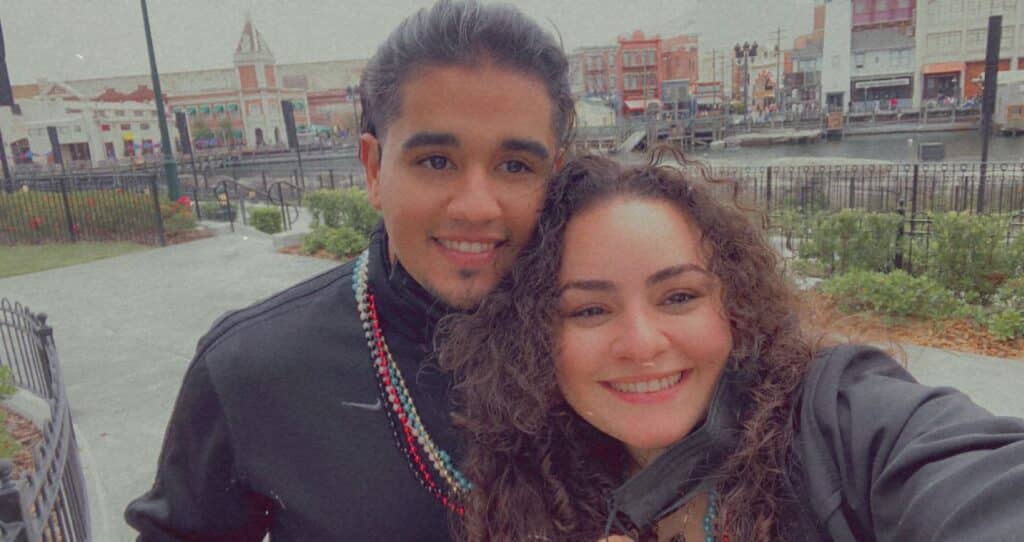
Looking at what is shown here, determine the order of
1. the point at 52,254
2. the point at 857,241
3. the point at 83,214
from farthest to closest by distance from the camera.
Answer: the point at 83,214 < the point at 52,254 < the point at 857,241

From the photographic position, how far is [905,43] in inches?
2271

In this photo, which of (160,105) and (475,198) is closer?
(475,198)

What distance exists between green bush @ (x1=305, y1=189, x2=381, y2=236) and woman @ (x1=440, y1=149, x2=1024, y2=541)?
10097 millimetres

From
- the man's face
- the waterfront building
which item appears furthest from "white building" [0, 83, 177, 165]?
the man's face

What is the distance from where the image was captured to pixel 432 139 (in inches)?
58.7

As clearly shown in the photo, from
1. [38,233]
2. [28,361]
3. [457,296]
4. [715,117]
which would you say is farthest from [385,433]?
[715,117]

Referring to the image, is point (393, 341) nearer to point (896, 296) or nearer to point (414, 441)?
point (414, 441)

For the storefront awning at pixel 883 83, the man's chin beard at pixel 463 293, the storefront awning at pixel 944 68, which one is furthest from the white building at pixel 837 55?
the man's chin beard at pixel 463 293

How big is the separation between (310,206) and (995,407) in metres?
11.0

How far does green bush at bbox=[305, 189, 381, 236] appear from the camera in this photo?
458 inches

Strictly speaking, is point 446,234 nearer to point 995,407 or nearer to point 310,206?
point 995,407

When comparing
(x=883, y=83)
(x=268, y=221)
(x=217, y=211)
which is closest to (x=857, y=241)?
(x=268, y=221)

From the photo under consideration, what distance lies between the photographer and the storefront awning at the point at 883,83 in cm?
5913

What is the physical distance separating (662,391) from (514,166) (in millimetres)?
579
